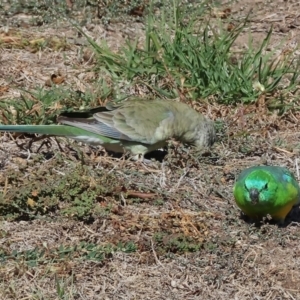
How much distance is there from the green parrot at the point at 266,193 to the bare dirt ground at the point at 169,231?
125 millimetres

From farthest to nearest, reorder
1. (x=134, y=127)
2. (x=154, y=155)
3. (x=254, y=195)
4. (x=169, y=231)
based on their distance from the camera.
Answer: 1. (x=154, y=155)
2. (x=134, y=127)
3. (x=169, y=231)
4. (x=254, y=195)

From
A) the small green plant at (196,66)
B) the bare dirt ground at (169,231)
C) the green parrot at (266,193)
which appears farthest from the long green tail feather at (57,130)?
the green parrot at (266,193)

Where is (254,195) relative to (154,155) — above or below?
above

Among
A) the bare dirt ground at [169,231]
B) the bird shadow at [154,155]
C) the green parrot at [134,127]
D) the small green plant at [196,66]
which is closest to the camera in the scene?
the bare dirt ground at [169,231]

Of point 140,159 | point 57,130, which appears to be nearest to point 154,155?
point 140,159

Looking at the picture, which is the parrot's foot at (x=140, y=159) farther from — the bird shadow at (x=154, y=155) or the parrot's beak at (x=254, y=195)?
the parrot's beak at (x=254, y=195)

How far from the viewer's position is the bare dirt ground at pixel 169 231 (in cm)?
444

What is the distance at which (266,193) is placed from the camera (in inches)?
188

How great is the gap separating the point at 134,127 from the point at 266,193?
1368mm

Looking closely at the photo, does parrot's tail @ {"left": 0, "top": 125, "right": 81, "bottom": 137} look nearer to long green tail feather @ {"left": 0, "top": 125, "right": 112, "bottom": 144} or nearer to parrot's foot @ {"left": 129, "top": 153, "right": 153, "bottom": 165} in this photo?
long green tail feather @ {"left": 0, "top": 125, "right": 112, "bottom": 144}

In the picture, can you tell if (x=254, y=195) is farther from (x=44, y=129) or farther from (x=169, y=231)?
(x=44, y=129)

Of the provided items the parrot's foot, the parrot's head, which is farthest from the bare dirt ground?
the parrot's head

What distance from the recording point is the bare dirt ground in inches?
175

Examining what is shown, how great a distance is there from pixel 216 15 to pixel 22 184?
341cm
